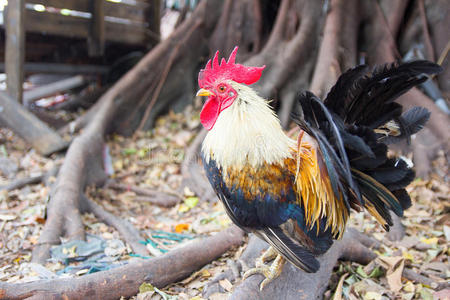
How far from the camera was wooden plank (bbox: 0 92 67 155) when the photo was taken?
4.59 meters

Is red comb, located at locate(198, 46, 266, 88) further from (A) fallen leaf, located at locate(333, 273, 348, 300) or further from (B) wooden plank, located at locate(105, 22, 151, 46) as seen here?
(B) wooden plank, located at locate(105, 22, 151, 46)

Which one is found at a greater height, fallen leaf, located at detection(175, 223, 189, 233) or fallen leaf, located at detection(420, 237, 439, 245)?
fallen leaf, located at detection(420, 237, 439, 245)

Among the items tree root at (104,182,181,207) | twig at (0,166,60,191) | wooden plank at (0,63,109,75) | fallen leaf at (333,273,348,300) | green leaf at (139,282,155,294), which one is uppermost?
wooden plank at (0,63,109,75)

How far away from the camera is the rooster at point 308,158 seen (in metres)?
1.88

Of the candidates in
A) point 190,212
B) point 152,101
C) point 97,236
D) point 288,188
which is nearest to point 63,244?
point 97,236

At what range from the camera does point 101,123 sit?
4965mm

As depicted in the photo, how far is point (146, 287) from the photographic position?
249cm

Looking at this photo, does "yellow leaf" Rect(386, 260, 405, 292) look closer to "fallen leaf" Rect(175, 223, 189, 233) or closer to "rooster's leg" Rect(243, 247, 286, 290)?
"rooster's leg" Rect(243, 247, 286, 290)

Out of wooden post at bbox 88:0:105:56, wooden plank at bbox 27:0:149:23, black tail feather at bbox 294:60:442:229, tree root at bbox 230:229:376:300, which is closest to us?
black tail feather at bbox 294:60:442:229

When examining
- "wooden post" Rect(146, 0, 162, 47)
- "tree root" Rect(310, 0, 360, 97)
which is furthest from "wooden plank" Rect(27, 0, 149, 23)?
"tree root" Rect(310, 0, 360, 97)

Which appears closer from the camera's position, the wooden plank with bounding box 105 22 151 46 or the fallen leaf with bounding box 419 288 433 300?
the fallen leaf with bounding box 419 288 433 300

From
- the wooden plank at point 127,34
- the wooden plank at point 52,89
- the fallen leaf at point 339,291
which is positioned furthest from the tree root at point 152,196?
the wooden plank at point 52,89

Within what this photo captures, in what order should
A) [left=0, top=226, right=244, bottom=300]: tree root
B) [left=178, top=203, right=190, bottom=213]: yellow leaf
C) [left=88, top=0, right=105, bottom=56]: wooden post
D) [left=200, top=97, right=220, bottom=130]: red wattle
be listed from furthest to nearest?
[left=88, top=0, right=105, bottom=56]: wooden post < [left=178, top=203, right=190, bottom=213]: yellow leaf < [left=200, top=97, right=220, bottom=130]: red wattle < [left=0, top=226, right=244, bottom=300]: tree root

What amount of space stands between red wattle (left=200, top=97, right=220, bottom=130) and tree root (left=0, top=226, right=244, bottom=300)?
1026 mm
